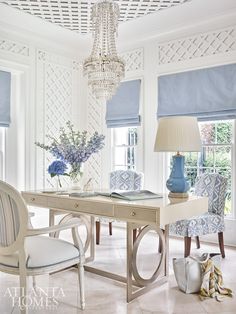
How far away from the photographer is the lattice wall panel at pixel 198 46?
4152 mm

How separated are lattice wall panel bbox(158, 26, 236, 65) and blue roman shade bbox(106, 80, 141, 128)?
1.97 feet

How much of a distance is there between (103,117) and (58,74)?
39.1 inches

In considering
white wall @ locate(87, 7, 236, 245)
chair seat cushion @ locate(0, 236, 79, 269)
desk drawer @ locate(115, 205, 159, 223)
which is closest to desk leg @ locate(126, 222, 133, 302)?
desk drawer @ locate(115, 205, 159, 223)

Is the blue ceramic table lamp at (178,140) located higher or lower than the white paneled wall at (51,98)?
lower

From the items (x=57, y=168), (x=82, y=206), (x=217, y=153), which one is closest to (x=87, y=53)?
(x=217, y=153)

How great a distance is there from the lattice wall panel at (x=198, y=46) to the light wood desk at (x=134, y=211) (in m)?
2.39

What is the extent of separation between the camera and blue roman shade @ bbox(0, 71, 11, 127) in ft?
15.1

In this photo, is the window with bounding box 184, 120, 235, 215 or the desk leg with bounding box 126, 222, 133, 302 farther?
the window with bounding box 184, 120, 235, 215

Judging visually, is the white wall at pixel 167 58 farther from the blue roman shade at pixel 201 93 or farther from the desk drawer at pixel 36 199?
the desk drawer at pixel 36 199

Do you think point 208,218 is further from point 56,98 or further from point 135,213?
point 56,98

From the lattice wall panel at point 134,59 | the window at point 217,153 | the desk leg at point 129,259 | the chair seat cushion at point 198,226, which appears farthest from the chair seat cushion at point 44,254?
the lattice wall panel at point 134,59

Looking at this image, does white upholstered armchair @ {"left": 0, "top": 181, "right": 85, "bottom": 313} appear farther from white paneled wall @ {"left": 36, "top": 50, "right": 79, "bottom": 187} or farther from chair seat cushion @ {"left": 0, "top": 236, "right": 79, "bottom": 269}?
white paneled wall @ {"left": 36, "top": 50, "right": 79, "bottom": 187}

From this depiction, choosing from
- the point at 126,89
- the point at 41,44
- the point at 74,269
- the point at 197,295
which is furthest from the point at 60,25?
the point at 197,295

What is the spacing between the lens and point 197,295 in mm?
2654
